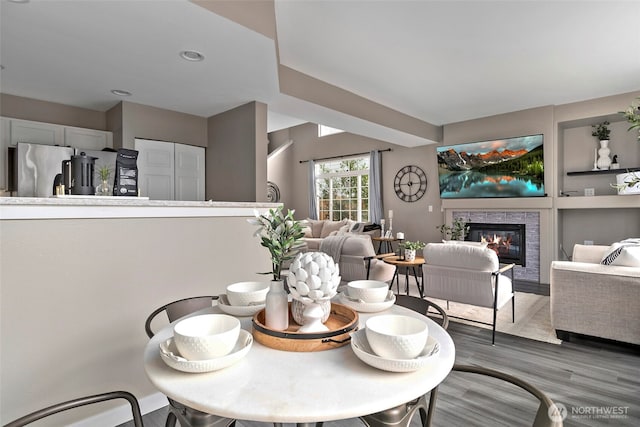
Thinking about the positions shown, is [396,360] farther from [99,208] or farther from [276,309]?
[99,208]

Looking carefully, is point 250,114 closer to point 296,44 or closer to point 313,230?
point 296,44

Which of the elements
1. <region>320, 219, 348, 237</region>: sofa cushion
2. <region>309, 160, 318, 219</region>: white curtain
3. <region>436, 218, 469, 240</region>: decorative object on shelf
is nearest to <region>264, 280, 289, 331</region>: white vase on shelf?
<region>436, 218, 469, 240</region>: decorative object on shelf

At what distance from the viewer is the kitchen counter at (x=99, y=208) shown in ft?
5.12

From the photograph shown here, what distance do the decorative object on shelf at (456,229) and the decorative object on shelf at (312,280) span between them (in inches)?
216

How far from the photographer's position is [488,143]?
5.81 meters

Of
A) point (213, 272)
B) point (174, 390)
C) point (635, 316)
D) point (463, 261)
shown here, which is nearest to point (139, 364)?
point (213, 272)

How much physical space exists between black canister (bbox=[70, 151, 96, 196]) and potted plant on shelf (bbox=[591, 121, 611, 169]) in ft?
21.2

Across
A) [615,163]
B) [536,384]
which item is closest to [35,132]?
[536,384]

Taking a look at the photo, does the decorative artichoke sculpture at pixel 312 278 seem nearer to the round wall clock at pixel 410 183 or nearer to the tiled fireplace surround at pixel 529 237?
→ the tiled fireplace surround at pixel 529 237

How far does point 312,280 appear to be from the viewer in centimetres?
104

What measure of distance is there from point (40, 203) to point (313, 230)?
21.7ft

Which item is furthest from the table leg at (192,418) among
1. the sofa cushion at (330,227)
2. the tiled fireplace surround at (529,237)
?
the sofa cushion at (330,227)

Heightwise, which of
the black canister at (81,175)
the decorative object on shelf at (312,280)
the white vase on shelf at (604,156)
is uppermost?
the white vase on shelf at (604,156)

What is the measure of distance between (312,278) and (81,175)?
180 cm
